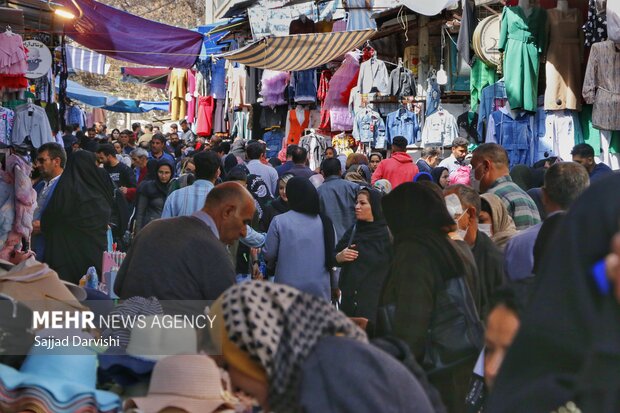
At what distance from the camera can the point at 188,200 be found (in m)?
7.71

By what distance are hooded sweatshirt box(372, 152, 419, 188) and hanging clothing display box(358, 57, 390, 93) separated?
4.30 m

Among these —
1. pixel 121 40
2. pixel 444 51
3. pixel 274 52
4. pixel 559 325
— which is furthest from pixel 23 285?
pixel 444 51

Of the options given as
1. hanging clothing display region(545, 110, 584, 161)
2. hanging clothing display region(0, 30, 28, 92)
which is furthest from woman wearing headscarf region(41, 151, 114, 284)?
hanging clothing display region(545, 110, 584, 161)

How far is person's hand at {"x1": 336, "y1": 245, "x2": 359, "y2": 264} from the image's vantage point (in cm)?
752

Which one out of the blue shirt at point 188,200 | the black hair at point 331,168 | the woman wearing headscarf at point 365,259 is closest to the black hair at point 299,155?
the black hair at point 331,168

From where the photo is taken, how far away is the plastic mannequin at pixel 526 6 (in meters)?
11.7

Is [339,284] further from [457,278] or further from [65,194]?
[457,278]

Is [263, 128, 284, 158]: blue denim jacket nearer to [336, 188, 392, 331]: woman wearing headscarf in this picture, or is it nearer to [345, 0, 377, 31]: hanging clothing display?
[345, 0, 377, 31]: hanging clothing display

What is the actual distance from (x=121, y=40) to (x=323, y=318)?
42.5 ft

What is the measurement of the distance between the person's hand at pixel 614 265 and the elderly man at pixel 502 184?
4754 millimetres

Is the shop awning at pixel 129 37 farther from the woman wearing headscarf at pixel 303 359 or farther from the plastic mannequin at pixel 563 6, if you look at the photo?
the woman wearing headscarf at pixel 303 359

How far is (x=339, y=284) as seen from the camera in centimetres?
782

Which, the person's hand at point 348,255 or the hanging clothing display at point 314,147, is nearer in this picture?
the person's hand at point 348,255

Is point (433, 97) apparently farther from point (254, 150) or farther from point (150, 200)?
point (150, 200)
